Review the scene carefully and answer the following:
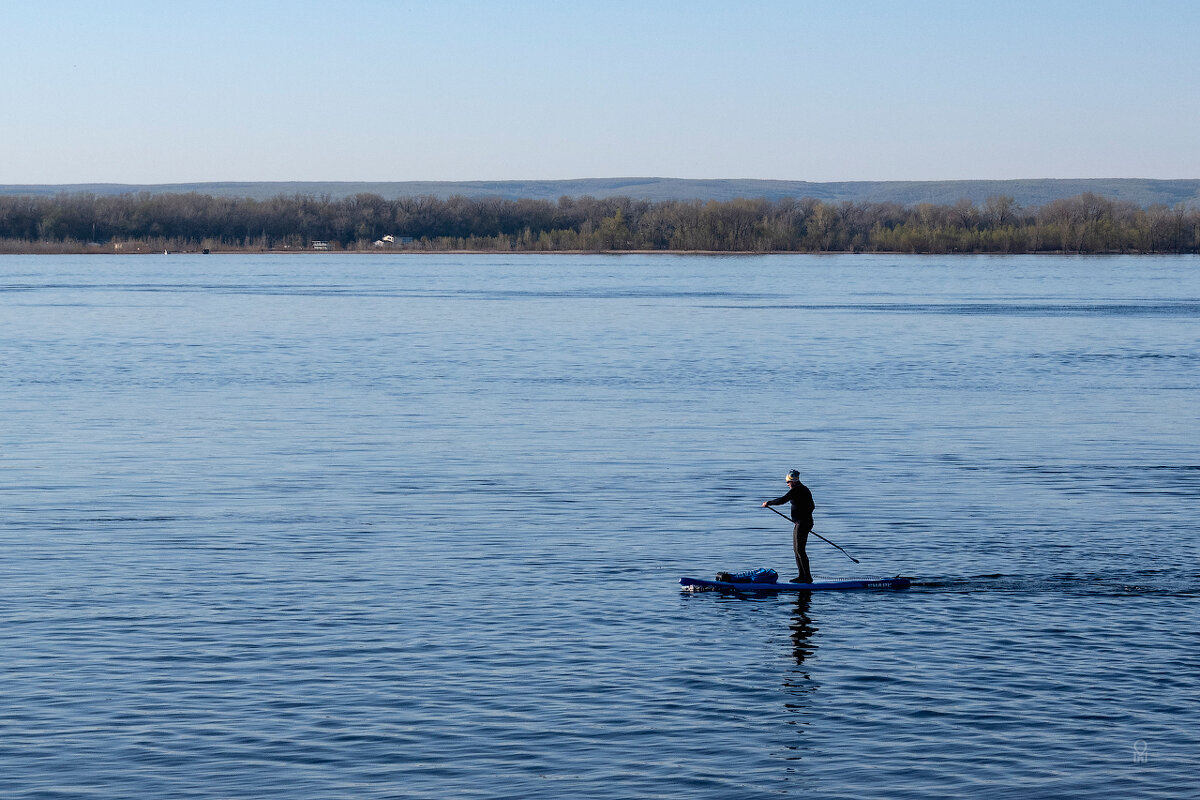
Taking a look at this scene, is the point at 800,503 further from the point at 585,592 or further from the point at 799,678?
the point at 799,678

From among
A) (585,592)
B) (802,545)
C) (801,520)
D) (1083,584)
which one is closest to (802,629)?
(802,545)

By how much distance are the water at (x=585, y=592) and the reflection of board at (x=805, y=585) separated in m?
0.26

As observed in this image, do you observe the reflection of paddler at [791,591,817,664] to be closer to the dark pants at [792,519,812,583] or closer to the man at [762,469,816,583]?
the dark pants at [792,519,812,583]

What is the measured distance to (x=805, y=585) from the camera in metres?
29.3

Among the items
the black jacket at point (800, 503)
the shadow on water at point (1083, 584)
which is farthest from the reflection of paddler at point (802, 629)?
the shadow on water at point (1083, 584)

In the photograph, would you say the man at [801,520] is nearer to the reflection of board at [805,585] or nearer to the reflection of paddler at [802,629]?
the reflection of board at [805,585]

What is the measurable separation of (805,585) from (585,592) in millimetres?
4130

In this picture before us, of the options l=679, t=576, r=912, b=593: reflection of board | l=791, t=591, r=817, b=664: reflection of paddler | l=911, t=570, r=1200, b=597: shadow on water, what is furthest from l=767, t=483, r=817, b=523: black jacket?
l=911, t=570, r=1200, b=597: shadow on water

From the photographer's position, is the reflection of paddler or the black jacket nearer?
the reflection of paddler

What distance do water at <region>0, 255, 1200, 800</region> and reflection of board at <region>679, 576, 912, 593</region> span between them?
0.26 meters

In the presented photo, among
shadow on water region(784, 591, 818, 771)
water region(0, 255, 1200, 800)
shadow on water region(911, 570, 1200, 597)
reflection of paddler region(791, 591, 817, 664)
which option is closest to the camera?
water region(0, 255, 1200, 800)

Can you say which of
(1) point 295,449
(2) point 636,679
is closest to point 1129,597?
(2) point 636,679

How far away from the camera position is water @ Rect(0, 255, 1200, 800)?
19859 mm

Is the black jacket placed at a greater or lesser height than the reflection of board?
greater
